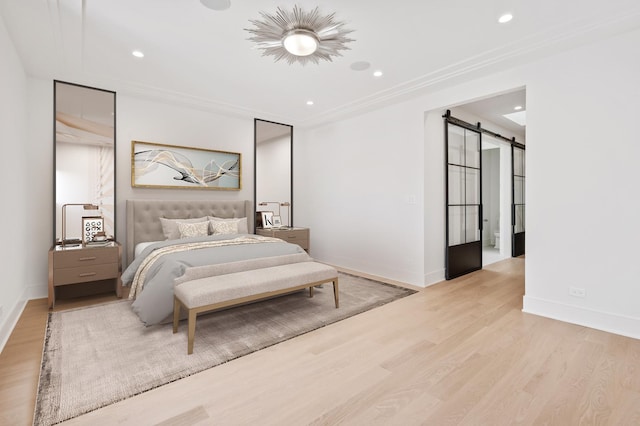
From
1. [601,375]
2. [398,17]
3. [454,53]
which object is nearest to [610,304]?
[601,375]

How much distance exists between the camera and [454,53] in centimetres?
312

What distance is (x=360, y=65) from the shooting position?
3.41m

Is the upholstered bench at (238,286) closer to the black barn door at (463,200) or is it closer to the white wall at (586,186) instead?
the white wall at (586,186)

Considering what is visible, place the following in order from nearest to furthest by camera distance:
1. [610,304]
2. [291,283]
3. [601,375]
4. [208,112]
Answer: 1. [601,375]
2. [610,304]
3. [291,283]
4. [208,112]

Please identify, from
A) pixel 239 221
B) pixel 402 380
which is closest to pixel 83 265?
pixel 239 221

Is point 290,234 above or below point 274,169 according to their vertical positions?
below

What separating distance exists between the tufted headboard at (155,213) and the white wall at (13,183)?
0.91m

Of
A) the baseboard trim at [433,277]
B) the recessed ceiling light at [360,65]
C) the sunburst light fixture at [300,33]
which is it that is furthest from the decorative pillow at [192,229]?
the baseboard trim at [433,277]

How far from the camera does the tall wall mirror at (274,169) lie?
5.45 meters

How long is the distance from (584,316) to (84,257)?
5.15 meters

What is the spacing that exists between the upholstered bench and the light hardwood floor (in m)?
0.47

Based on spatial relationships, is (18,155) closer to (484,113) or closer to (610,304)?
(610,304)

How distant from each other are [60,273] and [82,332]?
1063mm

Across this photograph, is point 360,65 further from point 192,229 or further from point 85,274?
point 85,274
